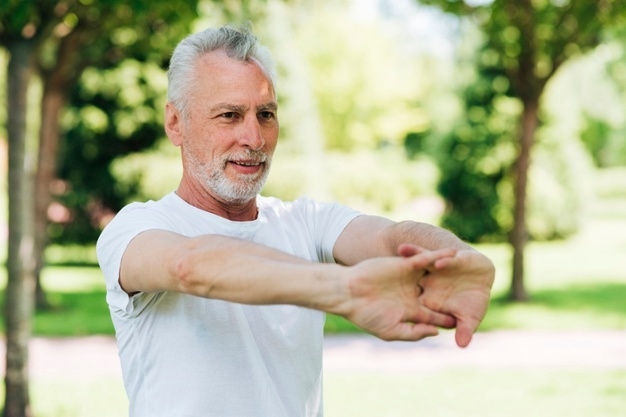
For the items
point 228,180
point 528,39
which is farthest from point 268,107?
point 528,39

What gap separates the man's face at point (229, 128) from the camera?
2.37m

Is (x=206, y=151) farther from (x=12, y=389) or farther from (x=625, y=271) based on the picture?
(x=625, y=271)

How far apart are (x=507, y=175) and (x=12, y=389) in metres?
18.8

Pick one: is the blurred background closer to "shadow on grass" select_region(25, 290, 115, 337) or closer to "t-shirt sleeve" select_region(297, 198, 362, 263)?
"shadow on grass" select_region(25, 290, 115, 337)

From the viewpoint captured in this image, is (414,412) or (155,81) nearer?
(414,412)

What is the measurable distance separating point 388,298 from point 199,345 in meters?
0.66

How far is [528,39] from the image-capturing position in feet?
39.4

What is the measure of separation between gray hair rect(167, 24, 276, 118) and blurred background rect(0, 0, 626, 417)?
138 inches

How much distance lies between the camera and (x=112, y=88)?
18891 millimetres

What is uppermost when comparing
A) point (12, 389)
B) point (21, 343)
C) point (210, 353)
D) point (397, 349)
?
point (210, 353)

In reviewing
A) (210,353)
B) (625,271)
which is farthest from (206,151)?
(625,271)

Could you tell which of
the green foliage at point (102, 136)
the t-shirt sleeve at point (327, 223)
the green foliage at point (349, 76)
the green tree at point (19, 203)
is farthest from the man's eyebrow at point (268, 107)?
the green foliage at point (349, 76)

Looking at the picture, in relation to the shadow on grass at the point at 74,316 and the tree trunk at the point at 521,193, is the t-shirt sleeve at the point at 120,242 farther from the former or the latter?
the tree trunk at the point at 521,193

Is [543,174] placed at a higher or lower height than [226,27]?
lower
